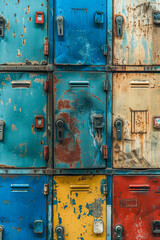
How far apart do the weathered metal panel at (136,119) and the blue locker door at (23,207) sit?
3.04 ft

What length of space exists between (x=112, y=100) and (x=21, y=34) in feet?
4.03

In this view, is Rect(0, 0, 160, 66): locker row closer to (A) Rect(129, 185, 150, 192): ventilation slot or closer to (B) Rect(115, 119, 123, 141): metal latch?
(B) Rect(115, 119, 123, 141): metal latch

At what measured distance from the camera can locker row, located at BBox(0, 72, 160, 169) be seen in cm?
262

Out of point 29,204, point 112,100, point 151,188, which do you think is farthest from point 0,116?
point 151,188

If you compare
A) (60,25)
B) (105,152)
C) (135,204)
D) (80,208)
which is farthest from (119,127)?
(60,25)

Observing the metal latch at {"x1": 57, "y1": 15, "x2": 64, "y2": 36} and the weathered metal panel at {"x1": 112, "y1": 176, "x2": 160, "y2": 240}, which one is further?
the weathered metal panel at {"x1": 112, "y1": 176, "x2": 160, "y2": 240}

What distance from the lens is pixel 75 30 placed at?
8.57 feet

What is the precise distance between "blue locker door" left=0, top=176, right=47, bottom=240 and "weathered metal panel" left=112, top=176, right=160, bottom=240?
812mm

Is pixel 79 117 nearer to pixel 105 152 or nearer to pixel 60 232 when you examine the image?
pixel 105 152

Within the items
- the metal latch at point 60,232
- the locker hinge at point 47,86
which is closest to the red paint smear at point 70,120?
the locker hinge at point 47,86

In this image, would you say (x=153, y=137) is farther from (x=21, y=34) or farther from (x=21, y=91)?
(x=21, y=34)

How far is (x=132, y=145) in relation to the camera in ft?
8.80

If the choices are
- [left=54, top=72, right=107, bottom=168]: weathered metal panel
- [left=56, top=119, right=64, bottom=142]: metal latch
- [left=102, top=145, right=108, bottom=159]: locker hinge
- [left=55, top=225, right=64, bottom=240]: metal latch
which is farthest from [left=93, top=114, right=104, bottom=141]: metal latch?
[left=55, top=225, right=64, bottom=240]: metal latch

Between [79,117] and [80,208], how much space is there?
1.01 m
